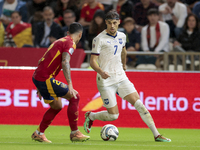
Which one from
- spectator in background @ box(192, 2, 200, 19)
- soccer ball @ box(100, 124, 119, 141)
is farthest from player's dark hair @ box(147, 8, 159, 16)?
soccer ball @ box(100, 124, 119, 141)

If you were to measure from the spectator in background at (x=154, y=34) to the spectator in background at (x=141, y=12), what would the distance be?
3.32 feet

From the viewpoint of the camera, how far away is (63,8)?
47.0ft

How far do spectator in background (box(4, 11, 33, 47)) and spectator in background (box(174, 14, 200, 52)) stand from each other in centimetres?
515

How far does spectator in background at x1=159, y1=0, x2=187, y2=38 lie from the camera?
13219mm

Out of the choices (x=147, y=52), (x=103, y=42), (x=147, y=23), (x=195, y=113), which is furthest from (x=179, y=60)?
(x=103, y=42)

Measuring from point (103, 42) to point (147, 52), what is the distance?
167 inches

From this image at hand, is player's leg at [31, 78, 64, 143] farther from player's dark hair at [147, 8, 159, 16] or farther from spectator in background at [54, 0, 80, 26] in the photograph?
spectator in background at [54, 0, 80, 26]

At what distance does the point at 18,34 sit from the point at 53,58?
6730 mm

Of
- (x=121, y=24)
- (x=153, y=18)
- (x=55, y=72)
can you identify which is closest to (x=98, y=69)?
(x=55, y=72)

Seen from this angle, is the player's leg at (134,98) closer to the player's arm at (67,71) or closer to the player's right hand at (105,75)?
the player's right hand at (105,75)

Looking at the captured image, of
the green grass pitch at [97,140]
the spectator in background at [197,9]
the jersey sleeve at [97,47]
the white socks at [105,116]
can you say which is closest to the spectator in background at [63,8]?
the spectator in background at [197,9]

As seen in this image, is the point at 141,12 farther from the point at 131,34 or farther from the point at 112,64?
the point at 112,64

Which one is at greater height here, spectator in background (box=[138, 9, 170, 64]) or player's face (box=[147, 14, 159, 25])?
player's face (box=[147, 14, 159, 25])

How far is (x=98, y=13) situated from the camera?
12578 mm
